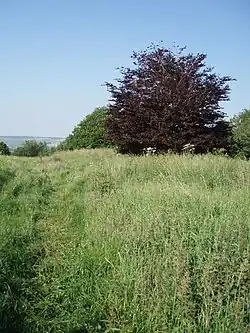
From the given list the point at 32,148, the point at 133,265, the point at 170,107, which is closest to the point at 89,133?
the point at 32,148

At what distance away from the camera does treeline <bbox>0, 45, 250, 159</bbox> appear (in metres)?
14.0

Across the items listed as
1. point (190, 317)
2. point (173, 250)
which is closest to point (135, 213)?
point (173, 250)

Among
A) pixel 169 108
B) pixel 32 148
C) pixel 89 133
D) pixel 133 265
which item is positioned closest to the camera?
pixel 133 265

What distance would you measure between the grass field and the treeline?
7.82m

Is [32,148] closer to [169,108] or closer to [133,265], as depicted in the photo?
[169,108]

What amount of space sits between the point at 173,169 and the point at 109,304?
5.73m

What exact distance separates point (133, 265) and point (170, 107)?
11112mm

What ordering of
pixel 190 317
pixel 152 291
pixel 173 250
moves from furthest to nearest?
pixel 173 250 < pixel 152 291 < pixel 190 317

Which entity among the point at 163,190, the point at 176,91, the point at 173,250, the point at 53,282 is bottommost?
the point at 53,282

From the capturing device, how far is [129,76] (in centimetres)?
1577

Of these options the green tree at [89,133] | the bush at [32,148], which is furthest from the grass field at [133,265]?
the bush at [32,148]

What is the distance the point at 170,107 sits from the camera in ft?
46.1

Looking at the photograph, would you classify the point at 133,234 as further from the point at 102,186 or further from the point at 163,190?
the point at 102,186

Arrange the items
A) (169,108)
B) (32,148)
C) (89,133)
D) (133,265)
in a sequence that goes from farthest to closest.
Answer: (32,148) < (89,133) < (169,108) < (133,265)
